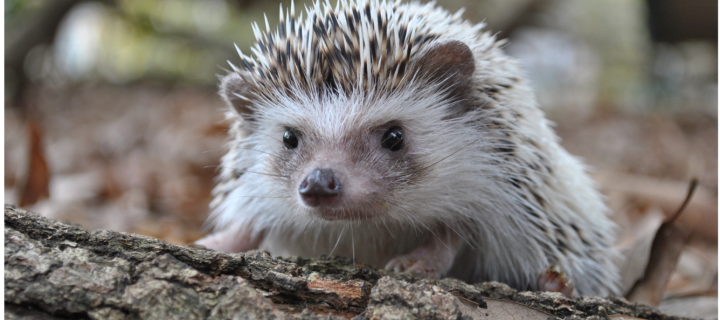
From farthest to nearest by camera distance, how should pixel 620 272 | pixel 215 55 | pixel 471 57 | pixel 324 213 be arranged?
pixel 215 55, pixel 620 272, pixel 471 57, pixel 324 213

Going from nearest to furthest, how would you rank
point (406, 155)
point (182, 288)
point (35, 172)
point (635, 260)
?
point (182, 288) → point (406, 155) → point (635, 260) → point (35, 172)

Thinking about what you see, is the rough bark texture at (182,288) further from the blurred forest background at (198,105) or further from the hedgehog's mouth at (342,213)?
the blurred forest background at (198,105)

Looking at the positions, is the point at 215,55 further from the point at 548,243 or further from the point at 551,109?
the point at 548,243

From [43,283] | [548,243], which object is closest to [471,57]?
[548,243]

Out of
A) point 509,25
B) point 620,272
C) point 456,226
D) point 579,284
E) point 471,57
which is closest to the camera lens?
point 471,57

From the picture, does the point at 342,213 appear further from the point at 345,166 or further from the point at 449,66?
the point at 449,66

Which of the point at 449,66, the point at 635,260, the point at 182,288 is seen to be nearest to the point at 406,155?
the point at 449,66

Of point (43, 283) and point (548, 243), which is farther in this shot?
point (548, 243)

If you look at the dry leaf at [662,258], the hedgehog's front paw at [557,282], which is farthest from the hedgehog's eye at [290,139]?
the dry leaf at [662,258]
